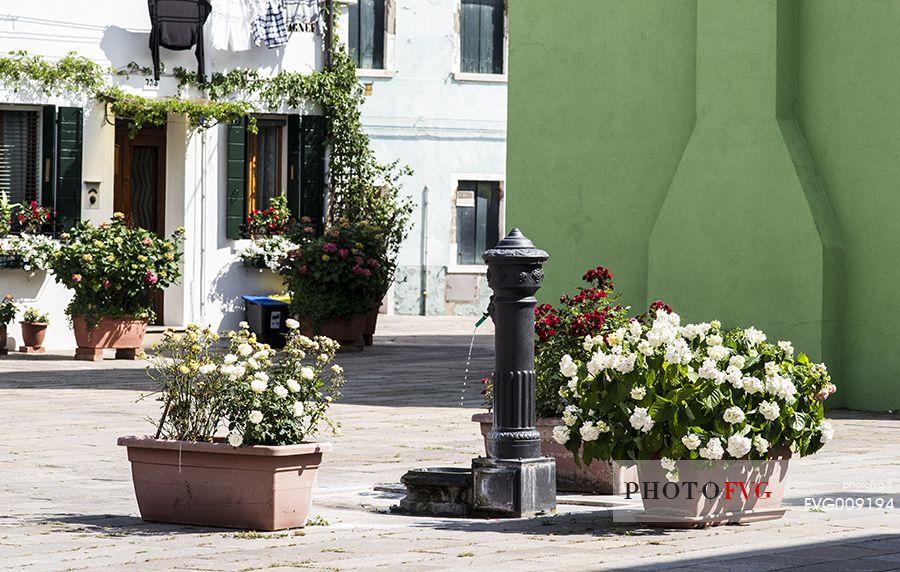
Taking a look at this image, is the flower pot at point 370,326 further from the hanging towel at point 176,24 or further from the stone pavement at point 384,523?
the stone pavement at point 384,523

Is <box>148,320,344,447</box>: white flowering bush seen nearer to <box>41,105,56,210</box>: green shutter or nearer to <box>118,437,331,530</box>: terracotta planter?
<box>118,437,331,530</box>: terracotta planter

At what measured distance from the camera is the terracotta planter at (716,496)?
8.67 metres

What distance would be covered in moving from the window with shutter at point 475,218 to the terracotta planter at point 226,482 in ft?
72.9

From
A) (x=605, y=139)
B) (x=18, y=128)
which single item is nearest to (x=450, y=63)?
(x=18, y=128)

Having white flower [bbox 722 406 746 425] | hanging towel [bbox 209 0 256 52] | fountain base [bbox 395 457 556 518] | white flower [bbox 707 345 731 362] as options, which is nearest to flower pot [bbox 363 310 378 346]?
hanging towel [bbox 209 0 256 52]

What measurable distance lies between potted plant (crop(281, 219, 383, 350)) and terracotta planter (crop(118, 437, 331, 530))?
12.9 metres

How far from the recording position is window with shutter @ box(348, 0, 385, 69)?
30391mm

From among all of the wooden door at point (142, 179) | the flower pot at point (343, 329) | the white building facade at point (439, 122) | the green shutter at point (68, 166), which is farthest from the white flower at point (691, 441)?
the white building facade at point (439, 122)

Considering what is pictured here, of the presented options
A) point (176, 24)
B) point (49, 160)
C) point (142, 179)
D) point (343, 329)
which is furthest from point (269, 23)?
point (343, 329)

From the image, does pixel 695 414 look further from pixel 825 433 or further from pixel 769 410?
pixel 825 433

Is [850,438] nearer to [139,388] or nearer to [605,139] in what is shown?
[605,139]

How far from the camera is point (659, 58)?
60.5 ft

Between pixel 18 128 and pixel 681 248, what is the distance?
9172 millimetres

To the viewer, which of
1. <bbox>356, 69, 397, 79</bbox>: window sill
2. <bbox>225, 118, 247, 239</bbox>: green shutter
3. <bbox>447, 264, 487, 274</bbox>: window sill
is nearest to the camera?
<bbox>225, 118, 247, 239</bbox>: green shutter
